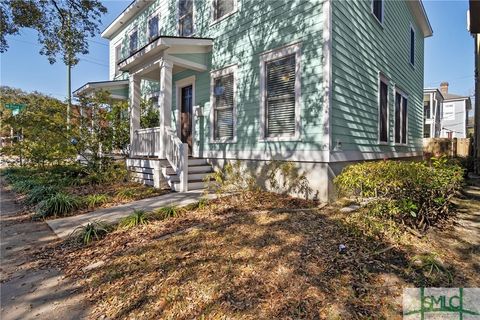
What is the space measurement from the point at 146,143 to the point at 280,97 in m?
4.38

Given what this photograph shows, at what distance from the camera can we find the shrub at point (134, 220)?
14.4ft

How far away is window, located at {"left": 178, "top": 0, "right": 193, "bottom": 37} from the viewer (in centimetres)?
915

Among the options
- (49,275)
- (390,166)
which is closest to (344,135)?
(390,166)

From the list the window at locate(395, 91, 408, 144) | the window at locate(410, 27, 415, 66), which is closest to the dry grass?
the window at locate(395, 91, 408, 144)

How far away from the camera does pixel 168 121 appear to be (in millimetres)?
7547

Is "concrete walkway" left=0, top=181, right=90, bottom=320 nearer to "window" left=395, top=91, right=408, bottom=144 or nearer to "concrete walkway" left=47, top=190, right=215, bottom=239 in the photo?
"concrete walkway" left=47, top=190, right=215, bottom=239

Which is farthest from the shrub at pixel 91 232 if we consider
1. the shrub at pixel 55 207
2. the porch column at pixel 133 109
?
the porch column at pixel 133 109

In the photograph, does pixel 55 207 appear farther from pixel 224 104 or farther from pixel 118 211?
pixel 224 104

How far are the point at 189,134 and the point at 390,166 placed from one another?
6442 millimetres

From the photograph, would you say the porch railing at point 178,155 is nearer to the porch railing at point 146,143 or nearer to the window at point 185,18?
the porch railing at point 146,143

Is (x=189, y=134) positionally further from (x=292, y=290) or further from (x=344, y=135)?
(x=292, y=290)

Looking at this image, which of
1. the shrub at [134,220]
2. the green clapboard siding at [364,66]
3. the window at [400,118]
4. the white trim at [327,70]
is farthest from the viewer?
the window at [400,118]

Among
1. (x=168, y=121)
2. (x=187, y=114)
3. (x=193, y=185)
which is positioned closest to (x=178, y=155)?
(x=193, y=185)

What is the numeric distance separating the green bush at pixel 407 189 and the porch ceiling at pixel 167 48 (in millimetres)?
5552
